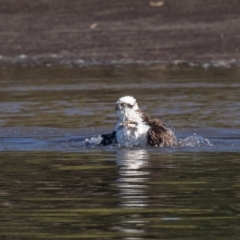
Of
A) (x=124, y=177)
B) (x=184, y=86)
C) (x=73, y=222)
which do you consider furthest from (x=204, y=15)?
(x=73, y=222)

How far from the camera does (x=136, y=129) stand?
1121cm

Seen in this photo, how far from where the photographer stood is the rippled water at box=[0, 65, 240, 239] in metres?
6.89

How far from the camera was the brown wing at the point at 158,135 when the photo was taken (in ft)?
36.5

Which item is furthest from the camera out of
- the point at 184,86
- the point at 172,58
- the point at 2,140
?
the point at 172,58

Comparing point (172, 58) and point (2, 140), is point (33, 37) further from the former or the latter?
point (2, 140)

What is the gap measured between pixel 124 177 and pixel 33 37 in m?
17.4

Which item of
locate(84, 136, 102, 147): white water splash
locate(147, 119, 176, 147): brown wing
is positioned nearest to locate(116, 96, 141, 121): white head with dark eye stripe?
locate(147, 119, 176, 147): brown wing

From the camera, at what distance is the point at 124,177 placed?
898 centimetres

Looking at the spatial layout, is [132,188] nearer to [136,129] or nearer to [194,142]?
[136,129]

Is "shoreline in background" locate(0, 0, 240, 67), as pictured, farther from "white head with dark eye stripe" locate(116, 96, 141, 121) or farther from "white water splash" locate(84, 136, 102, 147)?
"white head with dark eye stripe" locate(116, 96, 141, 121)

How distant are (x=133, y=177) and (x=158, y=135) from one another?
87.4 inches

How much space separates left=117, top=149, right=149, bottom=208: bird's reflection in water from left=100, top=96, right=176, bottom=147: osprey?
0.23m

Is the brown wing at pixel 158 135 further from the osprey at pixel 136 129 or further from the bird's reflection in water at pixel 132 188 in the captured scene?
the bird's reflection in water at pixel 132 188

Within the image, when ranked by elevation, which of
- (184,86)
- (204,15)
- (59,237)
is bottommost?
(59,237)
